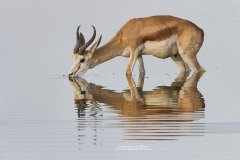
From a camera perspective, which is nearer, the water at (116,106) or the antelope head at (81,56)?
the water at (116,106)

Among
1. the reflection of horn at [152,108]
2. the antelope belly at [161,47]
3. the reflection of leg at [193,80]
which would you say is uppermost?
the antelope belly at [161,47]

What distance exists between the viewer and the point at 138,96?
25.3 m

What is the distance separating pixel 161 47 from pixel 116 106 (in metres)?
8.11

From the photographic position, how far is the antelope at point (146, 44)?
102ft

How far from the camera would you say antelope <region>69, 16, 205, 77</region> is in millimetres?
31234

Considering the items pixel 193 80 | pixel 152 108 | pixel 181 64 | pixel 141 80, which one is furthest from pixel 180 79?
pixel 152 108

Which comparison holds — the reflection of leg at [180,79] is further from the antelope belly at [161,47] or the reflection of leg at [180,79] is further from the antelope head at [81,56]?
the antelope head at [81,56]

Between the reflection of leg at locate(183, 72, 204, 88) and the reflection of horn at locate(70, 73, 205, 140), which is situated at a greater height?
the reflection of leg at locate(183, 72, 204, 88)

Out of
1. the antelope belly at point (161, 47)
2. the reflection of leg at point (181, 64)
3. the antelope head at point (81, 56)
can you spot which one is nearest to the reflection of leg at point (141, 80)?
the antelope belly at point (161, 47)

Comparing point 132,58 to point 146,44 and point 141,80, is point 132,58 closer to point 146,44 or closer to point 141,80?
point 146,44

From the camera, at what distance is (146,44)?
3133 cm

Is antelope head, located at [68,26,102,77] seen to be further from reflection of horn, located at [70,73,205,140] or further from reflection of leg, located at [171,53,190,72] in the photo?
reflection of leg, located at [171,53,190,72]

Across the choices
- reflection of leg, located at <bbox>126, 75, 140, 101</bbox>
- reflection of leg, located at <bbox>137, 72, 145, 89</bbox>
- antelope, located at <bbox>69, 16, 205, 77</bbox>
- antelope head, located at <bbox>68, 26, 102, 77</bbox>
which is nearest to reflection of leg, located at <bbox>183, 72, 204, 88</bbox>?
antelope, located at <bbox>69, 16, 205, 77</bbox>

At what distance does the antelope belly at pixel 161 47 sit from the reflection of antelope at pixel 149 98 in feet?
6.22
